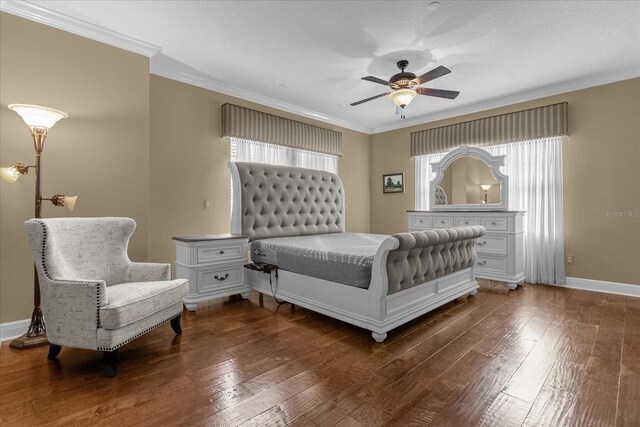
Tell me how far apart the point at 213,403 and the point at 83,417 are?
607 mm

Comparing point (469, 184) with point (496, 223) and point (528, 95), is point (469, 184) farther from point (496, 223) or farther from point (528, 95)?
point (528, 95)

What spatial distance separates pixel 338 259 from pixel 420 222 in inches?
107

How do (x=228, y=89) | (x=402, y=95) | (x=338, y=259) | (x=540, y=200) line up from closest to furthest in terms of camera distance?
(x=338, y=259) < (x=402, y=95) < (x=228, y=89) < (x=540, y=200)

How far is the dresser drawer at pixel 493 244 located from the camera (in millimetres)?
4078

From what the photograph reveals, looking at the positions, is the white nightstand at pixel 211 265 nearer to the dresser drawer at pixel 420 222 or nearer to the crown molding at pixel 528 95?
the dresser drawer at pixel 420 222

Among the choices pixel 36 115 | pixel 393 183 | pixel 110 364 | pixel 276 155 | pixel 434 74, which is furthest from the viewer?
pixel 393 183

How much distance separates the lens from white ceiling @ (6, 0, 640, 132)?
2.57 m

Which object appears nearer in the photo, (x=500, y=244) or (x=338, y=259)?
→ (x=338, y=259)

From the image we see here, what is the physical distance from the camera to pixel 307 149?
5.21m

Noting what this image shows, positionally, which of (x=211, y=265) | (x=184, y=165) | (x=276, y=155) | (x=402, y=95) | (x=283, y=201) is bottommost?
(x=211, y=265)

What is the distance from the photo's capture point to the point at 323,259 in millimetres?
2752

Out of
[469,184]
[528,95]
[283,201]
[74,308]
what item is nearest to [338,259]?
[283,201]

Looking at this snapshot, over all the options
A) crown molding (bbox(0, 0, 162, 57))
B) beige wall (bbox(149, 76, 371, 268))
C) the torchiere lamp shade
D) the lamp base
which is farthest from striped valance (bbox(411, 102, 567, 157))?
the lamp base

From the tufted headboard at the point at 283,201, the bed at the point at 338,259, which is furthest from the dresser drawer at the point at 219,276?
the tufted headboard at the point at 283,201
